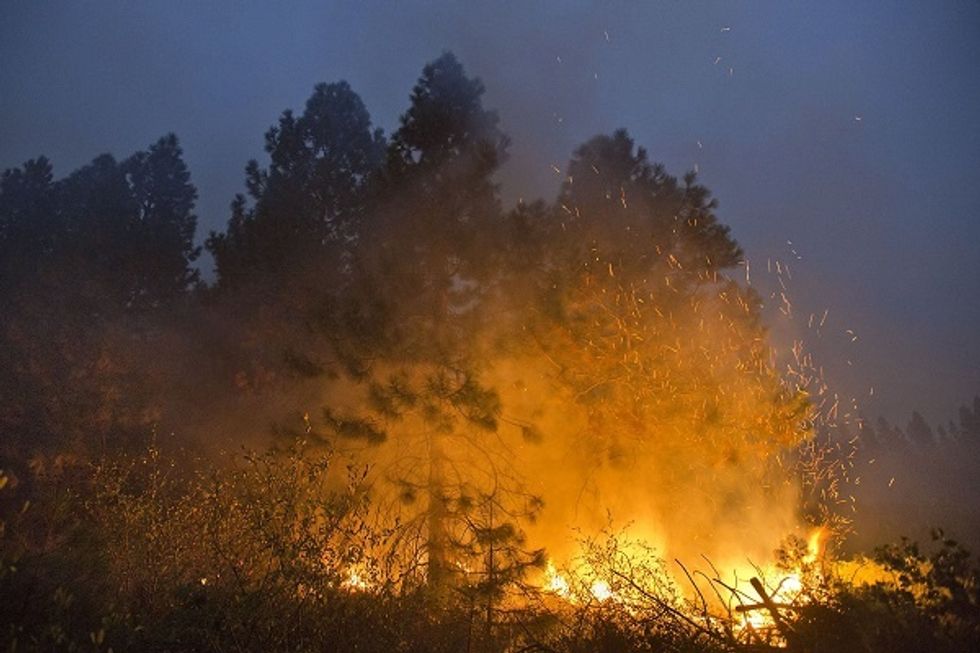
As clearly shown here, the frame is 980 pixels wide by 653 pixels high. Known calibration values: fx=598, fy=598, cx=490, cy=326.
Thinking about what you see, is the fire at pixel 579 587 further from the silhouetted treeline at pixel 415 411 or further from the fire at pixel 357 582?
the fire at pixel 357 582

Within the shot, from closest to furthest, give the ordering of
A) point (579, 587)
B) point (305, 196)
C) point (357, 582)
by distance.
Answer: point (357, 582), point (579, 587), point (305, 196)

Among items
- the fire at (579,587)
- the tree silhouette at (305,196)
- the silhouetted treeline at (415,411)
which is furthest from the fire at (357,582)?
the tree silhouette at (305,196)

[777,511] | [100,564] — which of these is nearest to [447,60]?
[100,564]

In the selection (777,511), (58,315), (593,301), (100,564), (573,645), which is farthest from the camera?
(58,315)

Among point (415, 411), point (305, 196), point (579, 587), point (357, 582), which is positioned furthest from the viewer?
point (305, 196)

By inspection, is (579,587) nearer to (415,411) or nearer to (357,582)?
(415,411)

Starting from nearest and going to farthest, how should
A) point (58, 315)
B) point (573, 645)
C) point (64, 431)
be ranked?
1. point (573, 645)
2. point (64, 431)
3. point (58, 315)

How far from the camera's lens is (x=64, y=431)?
14.2 metres

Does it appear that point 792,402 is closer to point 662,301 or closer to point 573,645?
point 662,301

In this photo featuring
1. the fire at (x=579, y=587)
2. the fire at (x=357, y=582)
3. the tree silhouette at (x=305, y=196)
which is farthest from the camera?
the tree silhouette at (x=305, y=196)

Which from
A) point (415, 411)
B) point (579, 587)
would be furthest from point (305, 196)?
point (579, 587)

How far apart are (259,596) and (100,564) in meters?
3.27

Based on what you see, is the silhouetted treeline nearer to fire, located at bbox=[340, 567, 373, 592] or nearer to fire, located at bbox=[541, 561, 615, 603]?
fire, located at bbox=[340, 567, 373, 592]

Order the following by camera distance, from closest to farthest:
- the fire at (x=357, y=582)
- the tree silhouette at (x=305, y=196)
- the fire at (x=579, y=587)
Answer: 1. the fire at (x=357, y=582)
2. the fire at (x=579, y=587)
3. the tree silhouette at (x=305, y=196)
